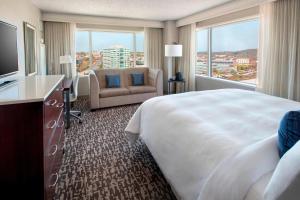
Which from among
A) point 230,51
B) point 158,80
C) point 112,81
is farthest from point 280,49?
point 112,81

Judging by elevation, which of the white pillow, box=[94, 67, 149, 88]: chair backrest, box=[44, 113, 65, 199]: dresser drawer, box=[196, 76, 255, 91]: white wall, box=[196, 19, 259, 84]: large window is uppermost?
box=[196, 19, 259, 84]: large window

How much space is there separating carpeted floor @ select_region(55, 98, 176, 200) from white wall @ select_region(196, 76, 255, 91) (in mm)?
2684

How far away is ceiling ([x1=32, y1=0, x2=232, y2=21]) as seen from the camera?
173 inches

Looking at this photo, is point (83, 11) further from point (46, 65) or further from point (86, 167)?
point (86, 167)

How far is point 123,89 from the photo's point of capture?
5238 millimetres

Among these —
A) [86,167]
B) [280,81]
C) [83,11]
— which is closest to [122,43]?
[83,11]

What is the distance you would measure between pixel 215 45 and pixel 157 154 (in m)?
4.27

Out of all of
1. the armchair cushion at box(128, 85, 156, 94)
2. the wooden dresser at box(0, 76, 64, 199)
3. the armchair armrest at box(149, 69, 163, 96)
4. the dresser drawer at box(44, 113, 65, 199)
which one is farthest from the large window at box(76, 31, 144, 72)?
the wooden dresser at box(0, 76, 64, 199)

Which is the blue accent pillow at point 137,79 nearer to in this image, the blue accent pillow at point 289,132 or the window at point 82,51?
the window at point 82,51

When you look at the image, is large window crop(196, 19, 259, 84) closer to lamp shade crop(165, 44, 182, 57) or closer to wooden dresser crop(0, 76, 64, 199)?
lamp shade crop(165, 44, 182, 57)

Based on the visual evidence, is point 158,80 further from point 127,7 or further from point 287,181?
point 287,181

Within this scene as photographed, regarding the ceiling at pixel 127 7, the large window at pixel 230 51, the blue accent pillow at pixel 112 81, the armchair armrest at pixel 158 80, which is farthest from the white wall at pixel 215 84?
the blue accent pillow at pixel 112 81

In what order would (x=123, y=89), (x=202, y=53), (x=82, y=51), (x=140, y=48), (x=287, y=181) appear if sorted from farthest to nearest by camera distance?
(x=140, y=48) < (x=82, y=51) < (x=202, y=53) < (x=123, y=89) < (x=287, y=181)

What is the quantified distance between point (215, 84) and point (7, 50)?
439 centimetres
